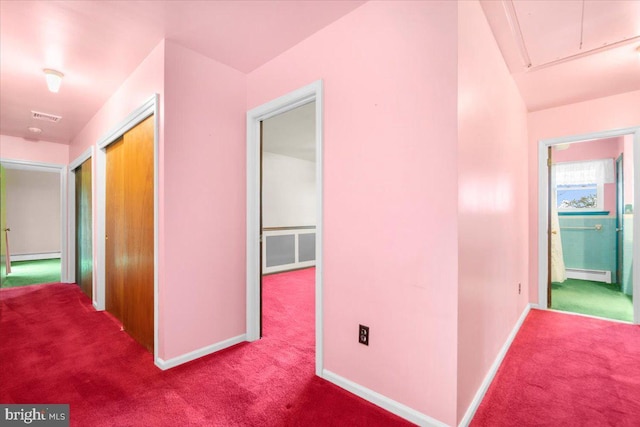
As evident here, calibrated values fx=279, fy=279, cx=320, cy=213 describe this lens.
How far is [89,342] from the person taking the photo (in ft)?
8.21

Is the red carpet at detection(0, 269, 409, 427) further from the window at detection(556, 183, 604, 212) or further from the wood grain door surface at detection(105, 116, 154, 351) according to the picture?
the window at detection(556, 183, 604, 212)

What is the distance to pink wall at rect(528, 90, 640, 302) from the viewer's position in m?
2.98

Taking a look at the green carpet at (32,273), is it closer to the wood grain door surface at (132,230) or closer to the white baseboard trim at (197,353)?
the wood grain door surface at (132,230)

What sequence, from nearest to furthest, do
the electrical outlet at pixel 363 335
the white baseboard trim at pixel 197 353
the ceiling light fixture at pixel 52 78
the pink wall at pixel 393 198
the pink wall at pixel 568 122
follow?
1. the pink wall at pixel 393 198
2. the electrical outlet at pixel 363 335
3. the white baseboard trim at pixel 197 353
4. the ceiling light fixture at pixel 52 78
5. the pink wall at pixel 568 122

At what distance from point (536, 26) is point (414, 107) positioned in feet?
4.15

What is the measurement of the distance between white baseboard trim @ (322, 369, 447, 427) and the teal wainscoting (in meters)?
4.96

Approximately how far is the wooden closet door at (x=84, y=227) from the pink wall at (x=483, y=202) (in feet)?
14.4

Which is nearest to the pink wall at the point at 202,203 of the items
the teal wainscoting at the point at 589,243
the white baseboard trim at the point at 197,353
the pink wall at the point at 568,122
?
the white baseboard trim at the point at 197,353

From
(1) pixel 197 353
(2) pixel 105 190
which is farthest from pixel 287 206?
(1) pixel 197 353

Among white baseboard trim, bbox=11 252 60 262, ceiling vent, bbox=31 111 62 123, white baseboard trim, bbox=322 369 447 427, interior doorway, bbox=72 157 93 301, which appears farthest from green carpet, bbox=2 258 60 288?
white baseboard trim, bbox=322 369 447 427

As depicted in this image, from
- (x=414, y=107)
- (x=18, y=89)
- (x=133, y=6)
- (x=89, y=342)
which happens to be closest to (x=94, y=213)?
(x=18, y=89)

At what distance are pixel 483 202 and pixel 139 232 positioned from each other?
8.73ft

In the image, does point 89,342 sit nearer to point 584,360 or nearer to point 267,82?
point 267,82

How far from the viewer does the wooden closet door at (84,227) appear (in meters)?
3.78
